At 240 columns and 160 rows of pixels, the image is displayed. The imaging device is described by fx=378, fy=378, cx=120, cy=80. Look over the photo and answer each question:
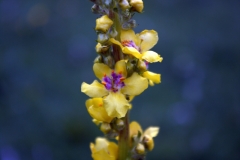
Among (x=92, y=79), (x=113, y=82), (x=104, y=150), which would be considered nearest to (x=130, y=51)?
(x=113, y=82)

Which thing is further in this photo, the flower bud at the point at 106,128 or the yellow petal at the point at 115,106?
the flower bud at the point at 106,128

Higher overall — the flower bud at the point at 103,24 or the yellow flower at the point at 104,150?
the flower bud at the point at 103,24

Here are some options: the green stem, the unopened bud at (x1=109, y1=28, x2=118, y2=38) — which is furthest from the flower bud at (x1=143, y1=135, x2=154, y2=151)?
the unopened bud at (x1=109, y1=28, x2=118, y2=38)

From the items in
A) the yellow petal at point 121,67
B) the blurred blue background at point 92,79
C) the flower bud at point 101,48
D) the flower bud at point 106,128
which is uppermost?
the blurred blue background at point 92,79

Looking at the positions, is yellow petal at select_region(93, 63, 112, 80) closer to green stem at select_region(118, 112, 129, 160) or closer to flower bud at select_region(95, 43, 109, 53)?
flower bud at select_region(95, 43, 109, 53)

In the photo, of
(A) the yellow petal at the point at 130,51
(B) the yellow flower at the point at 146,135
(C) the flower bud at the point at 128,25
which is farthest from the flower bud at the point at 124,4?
(B) the yellow flower at the point at 146,135

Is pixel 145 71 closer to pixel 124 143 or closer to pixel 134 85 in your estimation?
pixel 134 85

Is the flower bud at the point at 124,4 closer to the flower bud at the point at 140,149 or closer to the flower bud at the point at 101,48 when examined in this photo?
the flower bud at the point at 101,48
